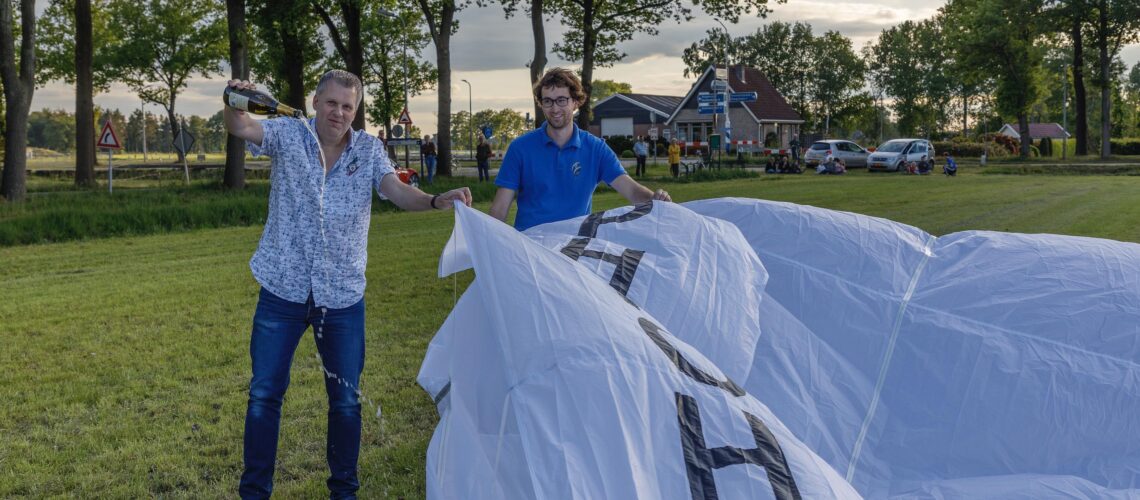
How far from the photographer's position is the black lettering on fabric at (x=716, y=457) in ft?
9.13

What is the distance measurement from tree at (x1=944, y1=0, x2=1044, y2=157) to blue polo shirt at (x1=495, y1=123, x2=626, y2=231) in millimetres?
48982

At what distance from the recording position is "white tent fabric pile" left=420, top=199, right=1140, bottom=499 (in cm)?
284

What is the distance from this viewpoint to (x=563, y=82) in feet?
15.2

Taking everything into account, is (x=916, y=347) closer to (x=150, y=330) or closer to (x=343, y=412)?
(x=343, y=412)

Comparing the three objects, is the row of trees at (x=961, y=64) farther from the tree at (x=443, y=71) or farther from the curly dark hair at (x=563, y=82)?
the curly dark hair at (x=563, y=82)

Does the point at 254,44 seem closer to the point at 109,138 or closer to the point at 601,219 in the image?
the point at 109,138

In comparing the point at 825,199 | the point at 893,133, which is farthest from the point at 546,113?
the point at 893,133

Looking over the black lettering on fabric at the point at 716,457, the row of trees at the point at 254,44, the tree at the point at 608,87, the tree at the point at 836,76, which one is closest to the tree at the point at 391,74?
the row of trees at the point at 254,44

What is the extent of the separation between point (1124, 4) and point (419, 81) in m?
38.9

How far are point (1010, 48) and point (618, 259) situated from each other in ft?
166

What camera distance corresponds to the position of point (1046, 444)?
3.86m

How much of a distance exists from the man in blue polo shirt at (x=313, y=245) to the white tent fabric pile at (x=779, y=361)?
1.23ft

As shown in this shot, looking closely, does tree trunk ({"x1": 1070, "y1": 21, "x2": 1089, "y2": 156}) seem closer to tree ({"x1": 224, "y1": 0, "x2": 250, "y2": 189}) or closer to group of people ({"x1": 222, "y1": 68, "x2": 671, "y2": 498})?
tree ({"x1": 224, "y1": 0, "x2": 250, "y2": 189})

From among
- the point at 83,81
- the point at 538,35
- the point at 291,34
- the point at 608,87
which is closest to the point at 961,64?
the point at 538,35
